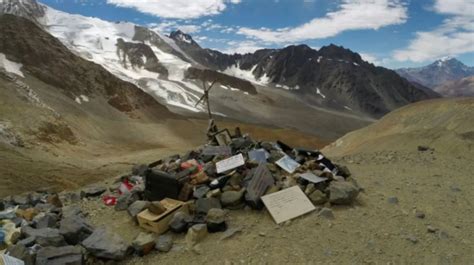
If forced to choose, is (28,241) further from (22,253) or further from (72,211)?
(72,211)

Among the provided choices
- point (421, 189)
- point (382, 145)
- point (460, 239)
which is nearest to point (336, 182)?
point (460, 239)

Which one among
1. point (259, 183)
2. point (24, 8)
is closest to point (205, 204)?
point (259, 183)

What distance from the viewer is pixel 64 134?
39.2m

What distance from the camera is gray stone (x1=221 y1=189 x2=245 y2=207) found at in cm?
1012

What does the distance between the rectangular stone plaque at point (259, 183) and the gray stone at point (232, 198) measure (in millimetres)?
167

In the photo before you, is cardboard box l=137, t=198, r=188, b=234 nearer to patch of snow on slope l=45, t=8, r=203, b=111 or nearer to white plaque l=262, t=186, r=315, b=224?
white plaque l=262, t=186, r=315, b=224

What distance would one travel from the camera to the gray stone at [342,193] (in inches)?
406

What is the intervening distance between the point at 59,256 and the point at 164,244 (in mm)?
1956

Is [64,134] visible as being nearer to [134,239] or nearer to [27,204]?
[27,204]

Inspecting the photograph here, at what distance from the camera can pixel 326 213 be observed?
9.73 meters

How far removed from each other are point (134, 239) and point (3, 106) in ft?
105

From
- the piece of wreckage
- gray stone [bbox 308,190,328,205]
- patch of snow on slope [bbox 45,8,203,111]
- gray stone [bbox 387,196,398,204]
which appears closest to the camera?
the piece of wreckage

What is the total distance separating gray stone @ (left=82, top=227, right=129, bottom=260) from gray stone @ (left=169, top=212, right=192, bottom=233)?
3.57 ft

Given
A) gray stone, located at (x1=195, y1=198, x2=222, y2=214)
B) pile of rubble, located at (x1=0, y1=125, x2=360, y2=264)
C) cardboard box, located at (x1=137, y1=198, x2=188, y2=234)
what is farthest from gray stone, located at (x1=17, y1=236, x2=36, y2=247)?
gray stone, located at (x1=195, y1=198, x2=222, y2=214)
